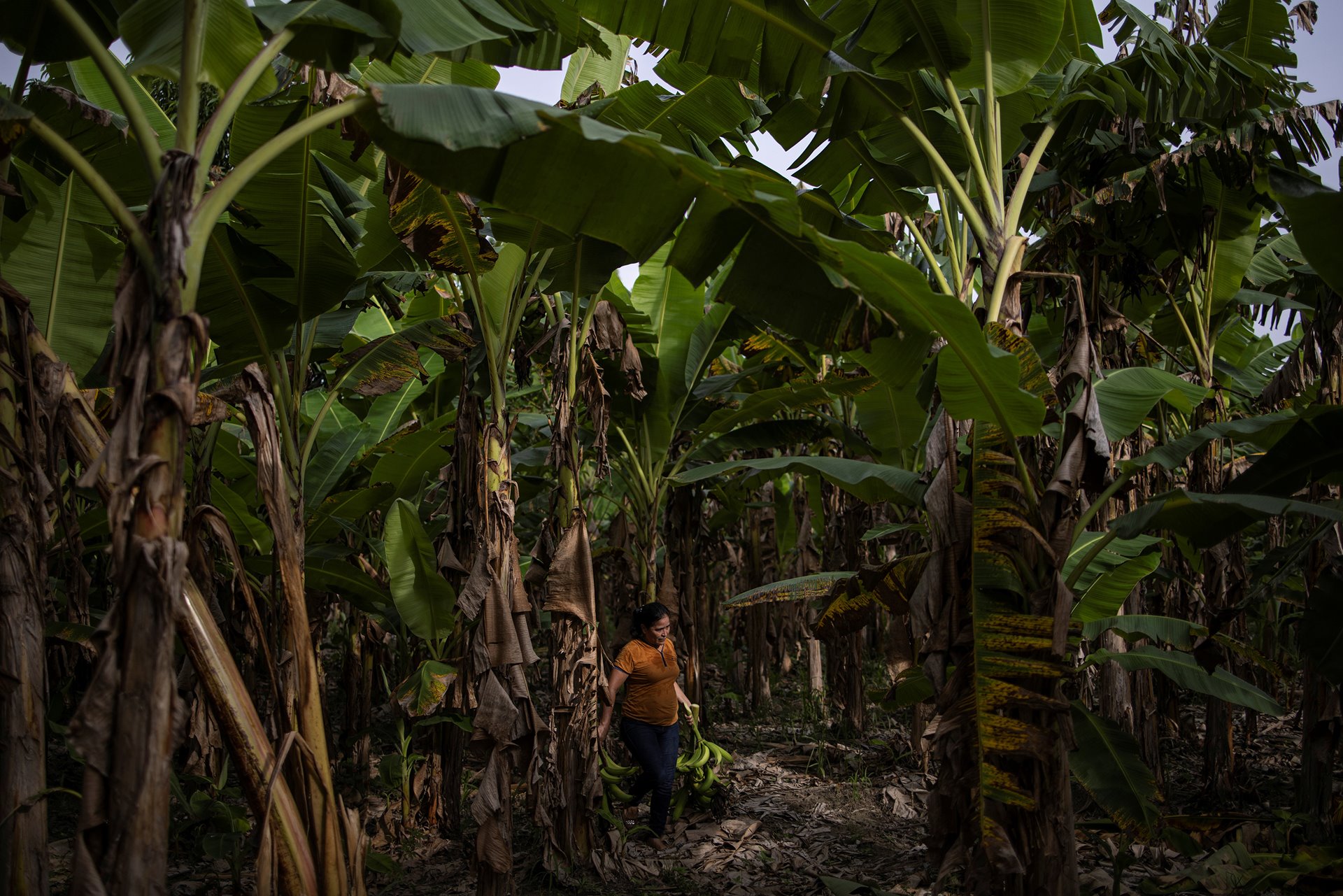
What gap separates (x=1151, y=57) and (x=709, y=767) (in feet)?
17.5

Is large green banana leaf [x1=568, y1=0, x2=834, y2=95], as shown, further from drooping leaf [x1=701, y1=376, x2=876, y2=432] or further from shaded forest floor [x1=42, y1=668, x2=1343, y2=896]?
shaded forest floor [x1=42, y1=668, x2=1343, y2=896]

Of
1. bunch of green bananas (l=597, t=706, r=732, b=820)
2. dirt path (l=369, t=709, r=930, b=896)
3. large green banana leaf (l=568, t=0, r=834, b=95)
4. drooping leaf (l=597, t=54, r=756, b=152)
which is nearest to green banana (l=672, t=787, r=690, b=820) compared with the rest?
bunch of green bananas (l=597, t=706, r=732, b=820)

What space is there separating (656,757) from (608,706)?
0.73 m

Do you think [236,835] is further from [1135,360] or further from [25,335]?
[1135,360]

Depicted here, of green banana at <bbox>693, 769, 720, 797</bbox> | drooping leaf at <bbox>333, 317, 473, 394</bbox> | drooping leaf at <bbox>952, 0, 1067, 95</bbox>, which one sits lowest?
green banana at <bbox>693, 769, 720, 797</bbox>

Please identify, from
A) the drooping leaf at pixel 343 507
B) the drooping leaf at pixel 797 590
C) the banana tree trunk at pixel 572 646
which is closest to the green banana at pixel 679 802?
the banana tree trunk at pixel 572 646

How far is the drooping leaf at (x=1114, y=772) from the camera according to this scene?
13.9ft

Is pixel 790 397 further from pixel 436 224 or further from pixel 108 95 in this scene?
pixel 108 95

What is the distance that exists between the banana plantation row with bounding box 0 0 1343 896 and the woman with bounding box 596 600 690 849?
36 cm

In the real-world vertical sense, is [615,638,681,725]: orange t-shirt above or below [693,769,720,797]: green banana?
above

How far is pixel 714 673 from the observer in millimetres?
12062

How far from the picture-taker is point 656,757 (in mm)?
6098

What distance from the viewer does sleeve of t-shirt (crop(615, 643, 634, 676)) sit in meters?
6.02

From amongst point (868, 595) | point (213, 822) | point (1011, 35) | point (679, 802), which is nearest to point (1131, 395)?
point (868, 595)
